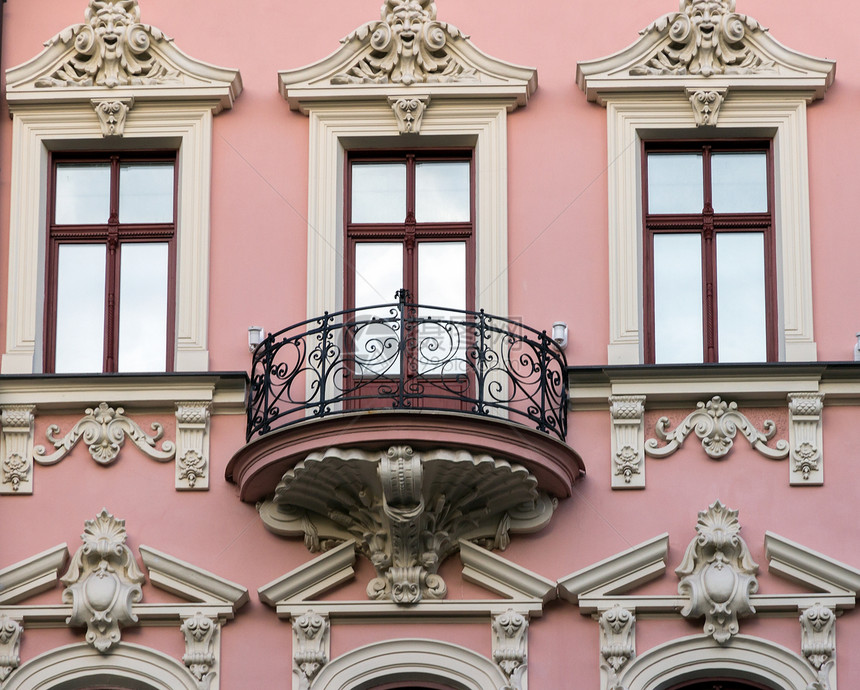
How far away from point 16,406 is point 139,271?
171cm

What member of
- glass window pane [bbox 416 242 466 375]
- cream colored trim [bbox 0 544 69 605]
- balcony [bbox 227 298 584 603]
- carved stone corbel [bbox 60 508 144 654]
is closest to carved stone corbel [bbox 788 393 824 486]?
balcony [bbox 227 298 584 603]

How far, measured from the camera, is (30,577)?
17.5 metres

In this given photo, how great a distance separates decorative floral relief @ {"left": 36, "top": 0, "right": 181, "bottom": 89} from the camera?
19031 millimetres

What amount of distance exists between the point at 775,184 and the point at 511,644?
15.6 ft

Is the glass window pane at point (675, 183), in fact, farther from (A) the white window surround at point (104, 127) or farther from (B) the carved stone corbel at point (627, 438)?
(A) the white window surround at point (104, 127)

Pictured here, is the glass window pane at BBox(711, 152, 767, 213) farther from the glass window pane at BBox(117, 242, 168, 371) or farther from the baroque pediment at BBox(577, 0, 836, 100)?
the glass window pane at BBox(117, 242, 168, 371)

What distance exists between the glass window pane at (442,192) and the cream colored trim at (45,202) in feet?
6.12

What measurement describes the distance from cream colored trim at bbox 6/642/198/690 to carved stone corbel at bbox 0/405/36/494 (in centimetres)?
149

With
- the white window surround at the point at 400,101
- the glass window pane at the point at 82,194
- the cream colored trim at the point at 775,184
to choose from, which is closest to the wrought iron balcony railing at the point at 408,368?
the cream colored trim at the point at 775,184

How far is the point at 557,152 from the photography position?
61.7 feet

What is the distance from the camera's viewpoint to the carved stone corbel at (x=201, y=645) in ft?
56.1

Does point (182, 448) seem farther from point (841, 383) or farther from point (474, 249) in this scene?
point (841, 383)

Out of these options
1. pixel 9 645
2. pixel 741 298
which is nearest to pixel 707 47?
pixel 741 298

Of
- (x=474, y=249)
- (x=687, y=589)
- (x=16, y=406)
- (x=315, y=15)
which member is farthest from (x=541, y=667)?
(x=315, y=15)
